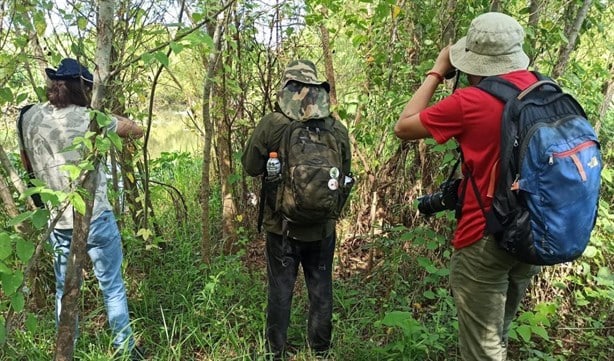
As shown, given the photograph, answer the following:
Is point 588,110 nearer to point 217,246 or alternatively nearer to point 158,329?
point 217,246

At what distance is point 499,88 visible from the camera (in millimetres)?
1744

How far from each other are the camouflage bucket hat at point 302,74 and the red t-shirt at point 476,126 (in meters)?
0.81

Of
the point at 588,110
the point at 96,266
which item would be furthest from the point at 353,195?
the point at 96,266

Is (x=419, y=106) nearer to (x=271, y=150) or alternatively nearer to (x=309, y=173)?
(x=309, y=173)

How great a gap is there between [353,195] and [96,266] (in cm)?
251

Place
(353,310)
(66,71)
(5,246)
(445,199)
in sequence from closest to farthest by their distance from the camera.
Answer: (5,246), (445,199), (66,71), (353,310)

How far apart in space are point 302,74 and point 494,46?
1.03 meters

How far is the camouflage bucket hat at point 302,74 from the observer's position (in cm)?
252

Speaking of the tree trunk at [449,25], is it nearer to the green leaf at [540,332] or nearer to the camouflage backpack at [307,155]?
the camouflage backpack at [307,155]

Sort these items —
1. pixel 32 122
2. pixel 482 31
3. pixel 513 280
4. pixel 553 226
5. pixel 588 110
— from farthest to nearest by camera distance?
pixel 588 110
pixel 32 122
pixel 513 280
pixel 482 31
pixel 553 226

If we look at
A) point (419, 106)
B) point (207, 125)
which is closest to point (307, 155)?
point (419, 106)

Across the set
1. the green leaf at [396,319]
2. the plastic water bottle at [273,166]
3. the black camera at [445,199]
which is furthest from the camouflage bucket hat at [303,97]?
the green leaf at [396,319]

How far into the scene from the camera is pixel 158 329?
3.00m

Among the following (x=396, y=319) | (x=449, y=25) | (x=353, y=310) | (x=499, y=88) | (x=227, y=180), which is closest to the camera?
(x=499, y=88)
